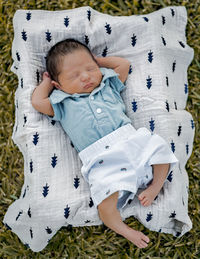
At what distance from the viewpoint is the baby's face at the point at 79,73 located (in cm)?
156

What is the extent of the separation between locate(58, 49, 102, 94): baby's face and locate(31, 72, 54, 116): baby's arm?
0.09m

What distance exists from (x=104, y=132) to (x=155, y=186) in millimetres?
343

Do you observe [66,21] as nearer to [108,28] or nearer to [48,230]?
[108,28]

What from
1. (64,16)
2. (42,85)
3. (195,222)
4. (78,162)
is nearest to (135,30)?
(64,16)

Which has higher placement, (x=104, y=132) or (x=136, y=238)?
(x=104, y=132)

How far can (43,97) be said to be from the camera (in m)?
1.63

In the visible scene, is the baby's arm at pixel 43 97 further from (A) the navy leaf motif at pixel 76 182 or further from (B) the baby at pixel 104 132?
(A) the navy leaf motif at pixel 76 182

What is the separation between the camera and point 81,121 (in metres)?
1.56

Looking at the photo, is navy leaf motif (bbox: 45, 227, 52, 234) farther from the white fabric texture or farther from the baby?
the baby

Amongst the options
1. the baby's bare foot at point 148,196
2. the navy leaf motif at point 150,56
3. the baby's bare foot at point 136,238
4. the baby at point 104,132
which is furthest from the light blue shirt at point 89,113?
the baby's bare foot at point 136,238

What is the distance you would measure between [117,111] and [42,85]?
0.40 metres

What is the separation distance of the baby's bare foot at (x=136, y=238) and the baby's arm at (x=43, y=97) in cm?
68

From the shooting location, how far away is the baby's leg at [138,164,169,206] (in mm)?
1504

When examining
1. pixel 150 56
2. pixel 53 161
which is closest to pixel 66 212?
pixel 53 161
